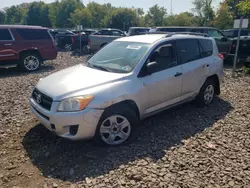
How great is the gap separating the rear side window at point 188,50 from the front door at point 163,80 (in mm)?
191

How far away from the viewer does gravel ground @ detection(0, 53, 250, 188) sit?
2.91 m

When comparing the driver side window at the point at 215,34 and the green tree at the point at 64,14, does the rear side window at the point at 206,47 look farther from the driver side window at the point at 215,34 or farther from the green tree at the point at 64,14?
the green tree at the point at 64,14

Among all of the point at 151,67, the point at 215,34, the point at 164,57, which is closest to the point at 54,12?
the point at 215,34

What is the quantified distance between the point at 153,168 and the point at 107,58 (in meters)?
2.25

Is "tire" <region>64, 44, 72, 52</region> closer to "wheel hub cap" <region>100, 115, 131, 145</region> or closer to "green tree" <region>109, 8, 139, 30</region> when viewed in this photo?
"wheel hub cap" <region>100, 115, 131, 145</region>

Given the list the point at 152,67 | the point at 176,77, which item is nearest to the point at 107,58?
the point at 152,67

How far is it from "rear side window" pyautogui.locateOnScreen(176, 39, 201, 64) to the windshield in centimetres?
84

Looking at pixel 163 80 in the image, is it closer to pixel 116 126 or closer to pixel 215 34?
pixel 116 126

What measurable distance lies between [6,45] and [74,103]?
23.5ft

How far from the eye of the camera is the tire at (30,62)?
9430mm

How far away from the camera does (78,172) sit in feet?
10.1

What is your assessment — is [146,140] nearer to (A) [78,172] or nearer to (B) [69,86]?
(A) [78,172]

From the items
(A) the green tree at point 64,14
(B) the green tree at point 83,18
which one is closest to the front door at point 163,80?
(B) the green tree at point 83,18

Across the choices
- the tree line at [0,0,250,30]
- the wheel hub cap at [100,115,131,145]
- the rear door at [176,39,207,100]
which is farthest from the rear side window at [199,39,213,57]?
the tree line at [0,0,250,30]
